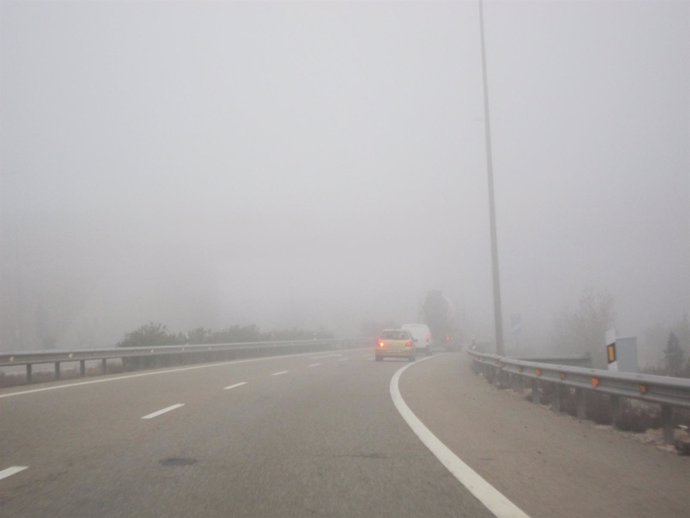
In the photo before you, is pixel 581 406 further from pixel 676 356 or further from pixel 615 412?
pixel 676 356

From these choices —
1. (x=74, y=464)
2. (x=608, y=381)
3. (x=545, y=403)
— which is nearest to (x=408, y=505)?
(x=74, y=464)

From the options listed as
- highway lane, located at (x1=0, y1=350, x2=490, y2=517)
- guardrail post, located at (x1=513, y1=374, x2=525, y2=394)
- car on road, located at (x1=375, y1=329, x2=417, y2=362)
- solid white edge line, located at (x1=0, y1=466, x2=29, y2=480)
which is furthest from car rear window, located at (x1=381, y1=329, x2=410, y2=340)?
solid white edge line, located at (x1=0, y1=466, x2=29, y2=480)

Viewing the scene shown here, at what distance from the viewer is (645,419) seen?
11.2 meters

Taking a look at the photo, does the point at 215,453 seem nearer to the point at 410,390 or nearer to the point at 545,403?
the point at 545,403

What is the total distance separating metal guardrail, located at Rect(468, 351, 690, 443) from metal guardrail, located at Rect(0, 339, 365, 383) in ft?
44.9

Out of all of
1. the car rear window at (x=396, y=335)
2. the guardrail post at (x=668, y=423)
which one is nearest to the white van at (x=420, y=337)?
the car rear window at (x=396, y=335)

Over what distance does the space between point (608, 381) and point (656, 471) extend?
313 centimetres

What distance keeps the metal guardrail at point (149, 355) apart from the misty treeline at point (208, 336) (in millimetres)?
2915

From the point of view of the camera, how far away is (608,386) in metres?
10.6

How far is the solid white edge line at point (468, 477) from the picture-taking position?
5.79 meters

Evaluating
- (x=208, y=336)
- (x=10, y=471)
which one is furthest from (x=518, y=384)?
(x=208, y=336)

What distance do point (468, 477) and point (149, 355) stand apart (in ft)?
77.5

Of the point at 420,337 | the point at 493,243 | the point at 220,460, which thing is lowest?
the point at 420,337

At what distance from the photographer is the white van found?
52.5 m
